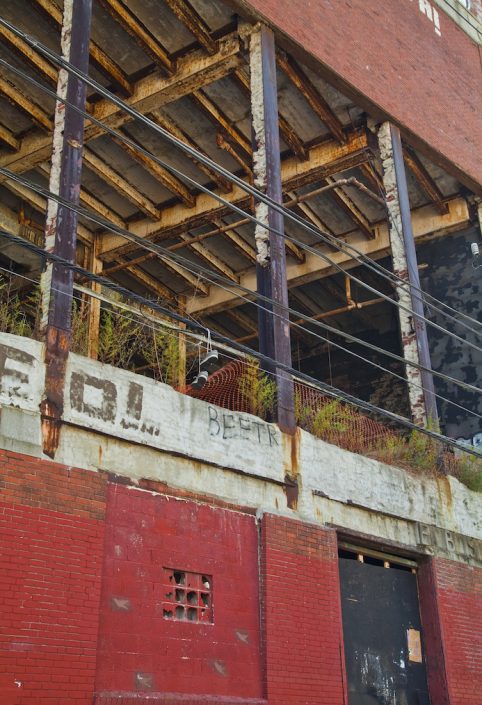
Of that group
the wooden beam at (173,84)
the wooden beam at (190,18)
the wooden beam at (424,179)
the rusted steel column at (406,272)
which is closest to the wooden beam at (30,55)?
the wooden beam at (173,84)

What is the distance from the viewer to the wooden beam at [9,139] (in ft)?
49.1

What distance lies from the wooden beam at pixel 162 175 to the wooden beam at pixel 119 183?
63 centimetres

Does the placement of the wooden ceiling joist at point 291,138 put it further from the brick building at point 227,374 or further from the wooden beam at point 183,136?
the wooden beam at point 183,136

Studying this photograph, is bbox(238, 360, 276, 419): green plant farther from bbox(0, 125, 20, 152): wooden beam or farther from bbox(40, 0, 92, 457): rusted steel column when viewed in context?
bbox(0, 125, 20, 152): wooden beam

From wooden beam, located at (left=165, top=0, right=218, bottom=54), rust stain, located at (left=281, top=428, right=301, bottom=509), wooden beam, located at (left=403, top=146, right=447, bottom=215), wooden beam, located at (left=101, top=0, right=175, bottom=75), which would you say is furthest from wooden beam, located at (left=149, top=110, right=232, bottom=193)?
rust stain, located at (left=281, top=428, right=301, bottom=509)

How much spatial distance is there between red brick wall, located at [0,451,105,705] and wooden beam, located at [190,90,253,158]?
8.65 meters

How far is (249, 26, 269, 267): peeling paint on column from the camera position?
11617 mm

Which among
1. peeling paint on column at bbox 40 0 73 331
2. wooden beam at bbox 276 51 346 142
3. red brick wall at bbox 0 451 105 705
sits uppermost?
wooden beam at bbox 276 51 346 142

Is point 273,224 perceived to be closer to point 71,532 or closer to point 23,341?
point 23,341

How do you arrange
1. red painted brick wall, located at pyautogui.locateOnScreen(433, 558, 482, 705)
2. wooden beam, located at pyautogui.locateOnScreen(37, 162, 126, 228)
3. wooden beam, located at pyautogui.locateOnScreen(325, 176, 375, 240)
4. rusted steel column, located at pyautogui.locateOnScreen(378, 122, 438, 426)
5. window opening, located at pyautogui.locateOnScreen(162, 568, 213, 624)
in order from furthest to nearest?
wooden beam, located at pyautogui.locateOnScreen(325, 176, 375, 240) < wooden beam, located at pyautogui.locateOnScreen(37, 162, 126, 228) < rusted steel column, located at pyautogui.locateOnScreen(378, 122, 438, 426) < red painted brick wall, located at pyautogui.locateOnScreen(433, 558, 482, 705) < window opening, located at pyautogui.locateOnScreen(162, 568, 213, 624)

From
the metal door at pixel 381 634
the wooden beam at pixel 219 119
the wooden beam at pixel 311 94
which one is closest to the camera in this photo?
the metal door at pixel 381 634

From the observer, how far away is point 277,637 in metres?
9.29

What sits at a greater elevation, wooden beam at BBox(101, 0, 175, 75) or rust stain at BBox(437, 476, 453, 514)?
wooden beam at BBox(101, 0, 175, 75)

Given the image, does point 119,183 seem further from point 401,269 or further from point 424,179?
point 424,179
